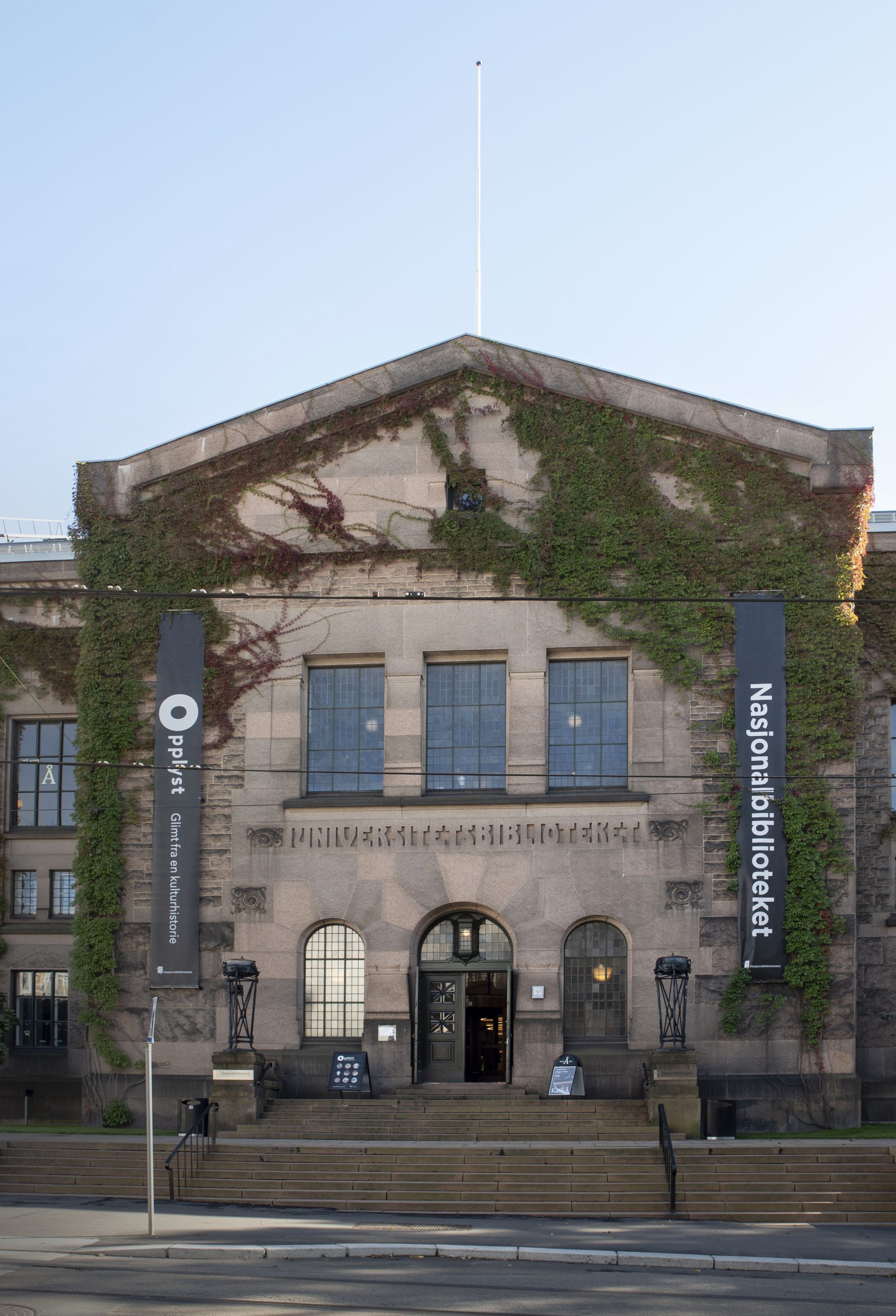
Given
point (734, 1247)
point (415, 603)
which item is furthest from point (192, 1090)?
point (734, 1247)

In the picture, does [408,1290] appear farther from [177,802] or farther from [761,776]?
[177,802]

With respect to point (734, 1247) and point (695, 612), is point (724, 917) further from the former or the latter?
point (734, 1247)

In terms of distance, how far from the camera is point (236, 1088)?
26.9 metres

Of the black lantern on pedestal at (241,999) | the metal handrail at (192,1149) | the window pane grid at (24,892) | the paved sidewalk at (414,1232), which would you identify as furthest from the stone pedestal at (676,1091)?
the window pane grid at (24,892)

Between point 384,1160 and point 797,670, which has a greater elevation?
point 797,670

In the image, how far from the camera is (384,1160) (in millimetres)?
24109

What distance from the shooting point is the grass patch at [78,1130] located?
27.7 meters

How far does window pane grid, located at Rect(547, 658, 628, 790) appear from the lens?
95.7 ft

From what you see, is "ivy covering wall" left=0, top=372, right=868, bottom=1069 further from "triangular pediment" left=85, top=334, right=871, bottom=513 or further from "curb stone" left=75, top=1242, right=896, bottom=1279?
"curb stone" left=75, top=1242, right=896, bottom=1279

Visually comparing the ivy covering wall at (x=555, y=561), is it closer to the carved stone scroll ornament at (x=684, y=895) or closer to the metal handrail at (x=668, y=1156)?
the carved stone scroll ornament at (x=684, y=895)

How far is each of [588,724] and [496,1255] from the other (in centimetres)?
1235

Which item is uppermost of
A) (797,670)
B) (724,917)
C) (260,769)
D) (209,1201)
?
(797,670)

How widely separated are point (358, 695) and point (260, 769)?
8.27ft

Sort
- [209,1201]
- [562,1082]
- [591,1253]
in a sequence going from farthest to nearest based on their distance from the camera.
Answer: [562,1082] < [209,1201] < [591,1253]
